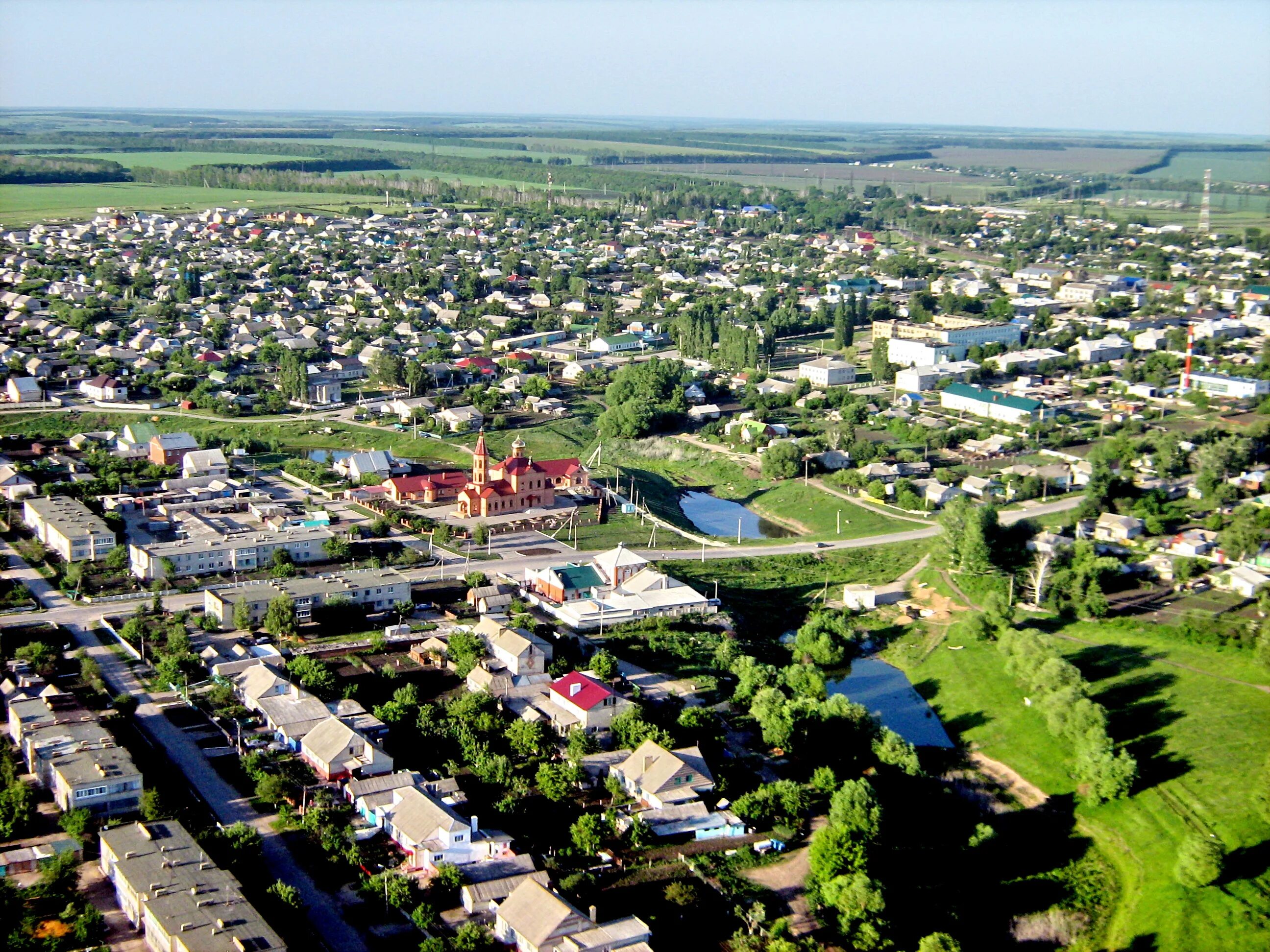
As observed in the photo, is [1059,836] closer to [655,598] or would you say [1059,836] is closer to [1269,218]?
[655,598]

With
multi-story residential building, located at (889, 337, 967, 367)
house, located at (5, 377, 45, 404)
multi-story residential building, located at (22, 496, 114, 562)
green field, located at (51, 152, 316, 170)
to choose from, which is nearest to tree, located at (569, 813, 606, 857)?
multi-story residential building, located at (22, 496, 114, 562)

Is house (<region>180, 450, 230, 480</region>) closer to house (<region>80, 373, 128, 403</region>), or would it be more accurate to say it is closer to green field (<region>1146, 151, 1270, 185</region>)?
house (<region>80, 373, 128, 403</region>)

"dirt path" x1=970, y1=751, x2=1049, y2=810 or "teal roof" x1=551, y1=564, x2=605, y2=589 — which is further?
"teal roof" x1=551, y1=564, x2=605, y2=589

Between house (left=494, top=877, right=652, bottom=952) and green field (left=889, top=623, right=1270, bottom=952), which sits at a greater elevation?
house (left=494, top=877, right=652, bottom=952)

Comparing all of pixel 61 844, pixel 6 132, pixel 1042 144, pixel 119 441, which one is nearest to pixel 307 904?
pixel 61 844

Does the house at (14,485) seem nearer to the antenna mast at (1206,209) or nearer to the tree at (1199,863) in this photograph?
the tree at (1199,863)

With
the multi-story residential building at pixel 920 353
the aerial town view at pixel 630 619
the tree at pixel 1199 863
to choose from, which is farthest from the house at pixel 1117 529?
the multi-story residential building at pixel 920 353
